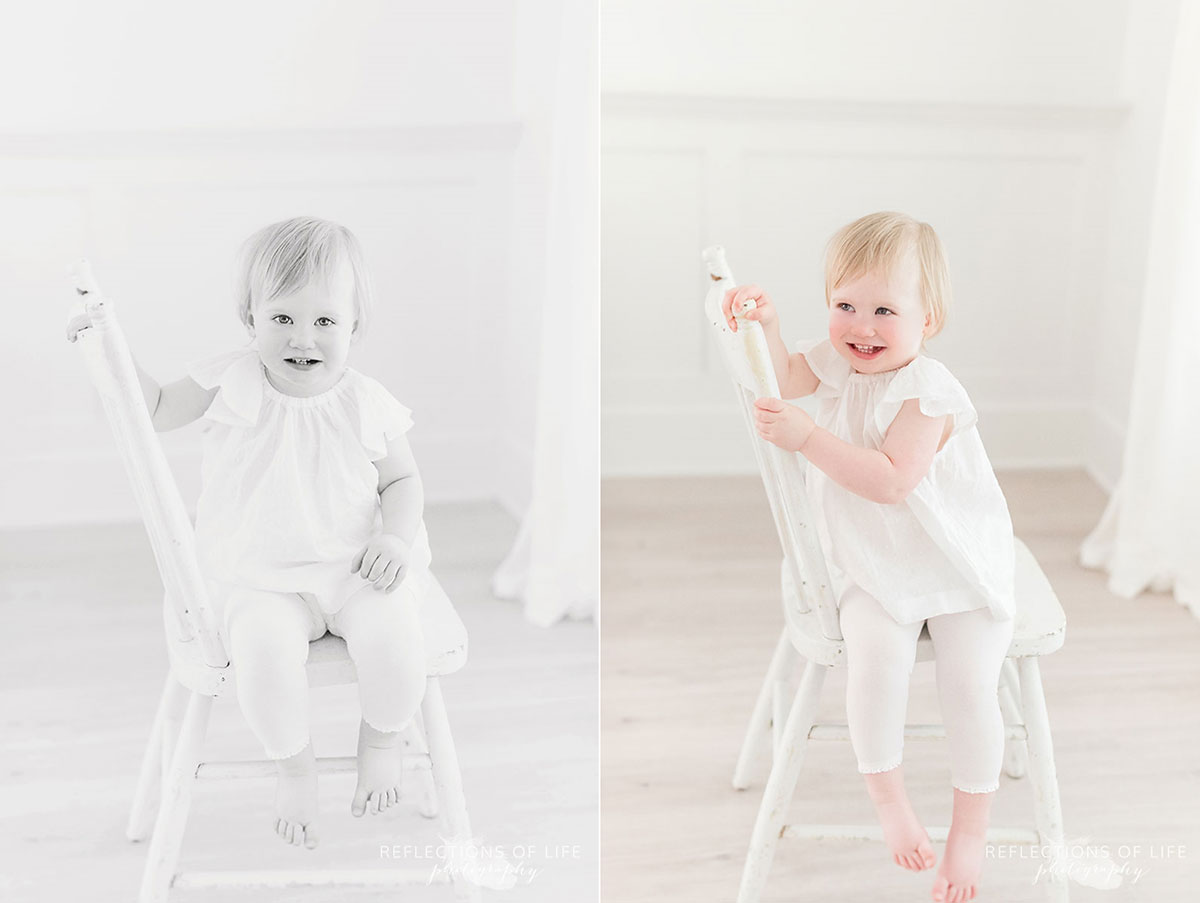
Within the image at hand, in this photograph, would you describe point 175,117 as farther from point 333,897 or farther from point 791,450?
point 333,897

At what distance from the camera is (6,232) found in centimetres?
145

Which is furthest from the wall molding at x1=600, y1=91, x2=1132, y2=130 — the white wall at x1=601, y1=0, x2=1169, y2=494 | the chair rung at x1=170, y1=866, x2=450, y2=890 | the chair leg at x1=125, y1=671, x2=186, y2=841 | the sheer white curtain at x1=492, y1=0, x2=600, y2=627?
the chair rung at x1=170, y1=866, x2=450, y2=890

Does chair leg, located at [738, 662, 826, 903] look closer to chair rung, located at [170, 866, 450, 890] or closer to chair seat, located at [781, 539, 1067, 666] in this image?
chair seat, located at [781, 539, 1067, 666]

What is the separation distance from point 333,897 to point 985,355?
191cm

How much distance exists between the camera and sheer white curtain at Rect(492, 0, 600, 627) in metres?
1.45

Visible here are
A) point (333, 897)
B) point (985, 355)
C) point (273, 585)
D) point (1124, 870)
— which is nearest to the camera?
point (273, 585)

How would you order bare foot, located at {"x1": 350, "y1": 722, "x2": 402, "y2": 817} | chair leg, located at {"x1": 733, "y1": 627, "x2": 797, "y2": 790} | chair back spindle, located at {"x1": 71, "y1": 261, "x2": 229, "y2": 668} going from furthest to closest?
chair leg, located at {"x1": 733, "y1": 627, "x2": 797, "y2": 790}
bare foot, located at {"x1": 350, "y1": 722, "x2": 402, "y2": 817}
chair back spindle, located at {"x1": 71, "y1": 261, "x2": 229, "y2": 668}

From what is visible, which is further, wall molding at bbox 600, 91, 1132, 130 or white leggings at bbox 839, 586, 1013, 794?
wall molding at bbox 600, 91, 1132, 130

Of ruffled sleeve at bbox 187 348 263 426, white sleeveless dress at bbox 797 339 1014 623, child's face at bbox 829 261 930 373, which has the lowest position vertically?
white sleeveless dress at bbox 797 339 1014 623

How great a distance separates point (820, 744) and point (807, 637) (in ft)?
1.73

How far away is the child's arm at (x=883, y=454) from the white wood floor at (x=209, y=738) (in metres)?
0.41

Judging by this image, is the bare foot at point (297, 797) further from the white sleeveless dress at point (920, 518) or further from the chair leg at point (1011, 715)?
the chair leg at point (1011, 715)

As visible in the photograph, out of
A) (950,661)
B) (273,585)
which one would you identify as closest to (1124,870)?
(950,661)

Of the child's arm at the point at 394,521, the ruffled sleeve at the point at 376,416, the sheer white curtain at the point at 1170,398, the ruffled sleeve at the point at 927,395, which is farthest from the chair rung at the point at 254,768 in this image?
the sheer white curtain at the point at 1170,398
